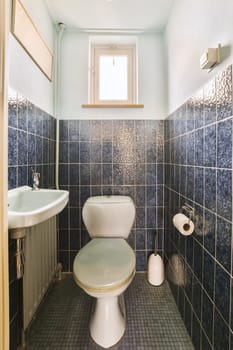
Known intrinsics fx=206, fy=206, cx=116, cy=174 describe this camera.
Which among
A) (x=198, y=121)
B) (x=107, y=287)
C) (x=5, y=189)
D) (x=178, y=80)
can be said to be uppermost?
(x=178, y=80)

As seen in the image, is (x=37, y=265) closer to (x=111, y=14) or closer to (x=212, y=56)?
(x=212, y=56)

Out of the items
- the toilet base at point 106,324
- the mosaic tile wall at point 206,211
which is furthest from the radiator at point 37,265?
the mosaic tile wall at point 206,211

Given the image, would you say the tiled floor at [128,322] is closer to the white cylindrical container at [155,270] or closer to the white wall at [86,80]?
the white cylindrical container at [155,270]

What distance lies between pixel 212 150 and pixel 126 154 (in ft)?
3.23

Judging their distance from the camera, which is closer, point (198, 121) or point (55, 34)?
point (198, 121)

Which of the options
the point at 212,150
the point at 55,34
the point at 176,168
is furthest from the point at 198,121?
the point at 55,34

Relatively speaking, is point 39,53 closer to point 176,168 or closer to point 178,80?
point 178,80

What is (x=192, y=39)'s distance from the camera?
122 centimetres

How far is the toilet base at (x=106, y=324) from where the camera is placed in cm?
121

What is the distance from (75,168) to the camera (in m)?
1.88

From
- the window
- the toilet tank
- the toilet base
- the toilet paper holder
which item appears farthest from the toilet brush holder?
the window

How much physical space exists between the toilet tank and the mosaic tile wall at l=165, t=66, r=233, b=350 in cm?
40

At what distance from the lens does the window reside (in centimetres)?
197

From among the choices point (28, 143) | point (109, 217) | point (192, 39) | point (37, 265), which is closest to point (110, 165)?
point (109, 217)
